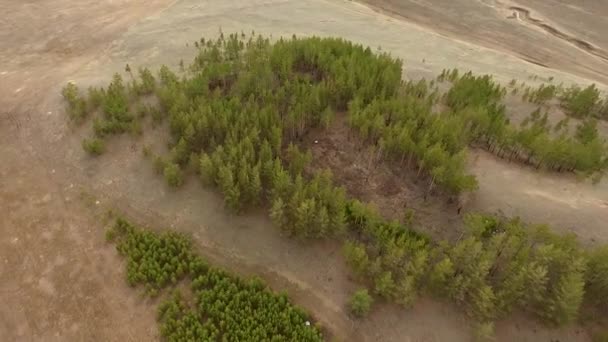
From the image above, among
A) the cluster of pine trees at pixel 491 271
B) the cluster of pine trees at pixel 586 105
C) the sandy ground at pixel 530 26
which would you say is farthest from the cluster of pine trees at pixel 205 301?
the sandy ground at pixel 530 26

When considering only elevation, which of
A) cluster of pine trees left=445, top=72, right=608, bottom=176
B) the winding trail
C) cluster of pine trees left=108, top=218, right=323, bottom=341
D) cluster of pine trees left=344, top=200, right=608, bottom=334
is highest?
the winding trail

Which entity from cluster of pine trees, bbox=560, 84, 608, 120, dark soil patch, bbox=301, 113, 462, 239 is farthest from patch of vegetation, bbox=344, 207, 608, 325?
cluster of pine trees, bbox=560, 84, 608, 120

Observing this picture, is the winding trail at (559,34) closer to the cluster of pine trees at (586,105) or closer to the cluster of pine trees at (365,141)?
the cluster of pine trees at (586,105)

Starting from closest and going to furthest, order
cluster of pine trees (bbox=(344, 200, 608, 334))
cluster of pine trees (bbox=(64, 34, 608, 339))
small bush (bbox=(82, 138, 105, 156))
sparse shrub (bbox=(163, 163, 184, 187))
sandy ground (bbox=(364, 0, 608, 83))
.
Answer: cluster of pine trees (bbox=(344, 200, 608, 334)), cluster of pine trees (bbox=(64, 34, 608, 339)), sparse shrub (bbox=(163, 163, 184, 187)), small bush (bbox=(82, 138, 105, 156)), sandy ground (bbox=(364, 0, 608, 83))

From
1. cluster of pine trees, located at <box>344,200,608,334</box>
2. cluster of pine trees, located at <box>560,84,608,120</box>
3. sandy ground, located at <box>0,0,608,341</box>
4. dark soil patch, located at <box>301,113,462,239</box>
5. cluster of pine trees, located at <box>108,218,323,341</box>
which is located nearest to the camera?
cluster of pine trees, located at <box>344,200,608,334</box>

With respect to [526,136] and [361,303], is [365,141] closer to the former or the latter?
[526,136]

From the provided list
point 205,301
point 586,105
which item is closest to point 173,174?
point 205,301

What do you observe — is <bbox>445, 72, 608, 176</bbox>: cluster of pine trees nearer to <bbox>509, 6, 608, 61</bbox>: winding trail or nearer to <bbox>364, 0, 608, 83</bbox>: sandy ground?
<bbox>364, 0, 608, 83</bbox>: sandy ground
